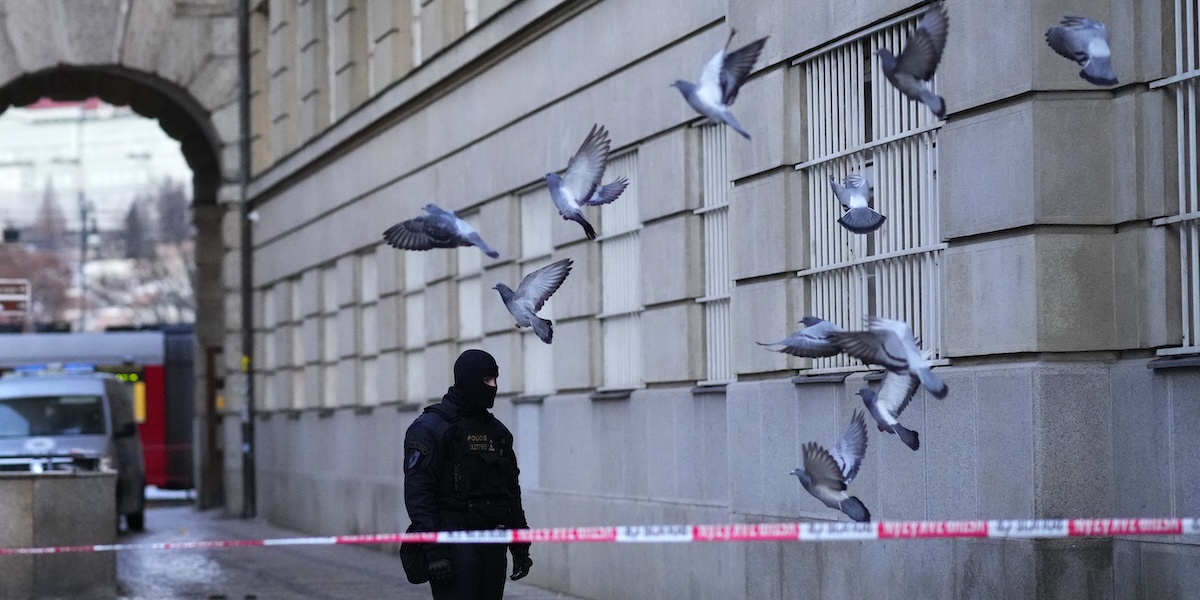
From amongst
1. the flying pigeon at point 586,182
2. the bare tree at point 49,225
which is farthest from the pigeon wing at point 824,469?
the bare tree at point 49,225

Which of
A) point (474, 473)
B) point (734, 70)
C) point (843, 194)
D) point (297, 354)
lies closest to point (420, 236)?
point (474, 473)

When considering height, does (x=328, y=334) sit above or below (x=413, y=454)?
above

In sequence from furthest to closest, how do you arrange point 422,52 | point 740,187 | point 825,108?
1. point 422,52
2. point 740,187
3. point 825,108

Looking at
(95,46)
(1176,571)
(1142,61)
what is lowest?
(1176,571)

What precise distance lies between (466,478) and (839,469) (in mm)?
1999

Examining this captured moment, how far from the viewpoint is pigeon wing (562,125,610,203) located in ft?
35.9

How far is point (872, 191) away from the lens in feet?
39.3

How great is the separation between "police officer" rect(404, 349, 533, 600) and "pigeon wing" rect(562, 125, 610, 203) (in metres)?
1.69

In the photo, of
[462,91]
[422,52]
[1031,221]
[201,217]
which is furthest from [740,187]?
[201,217]

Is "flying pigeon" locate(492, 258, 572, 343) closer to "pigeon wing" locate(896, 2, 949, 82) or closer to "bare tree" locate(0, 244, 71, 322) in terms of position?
"pigeon wing" locate(896, 2, 949, 82)

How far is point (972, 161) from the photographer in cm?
1048

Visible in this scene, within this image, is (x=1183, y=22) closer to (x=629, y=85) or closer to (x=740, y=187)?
(x=740, y=187)

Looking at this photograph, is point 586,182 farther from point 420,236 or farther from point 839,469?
point 839,469

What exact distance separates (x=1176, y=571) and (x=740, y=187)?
5.04 metres
